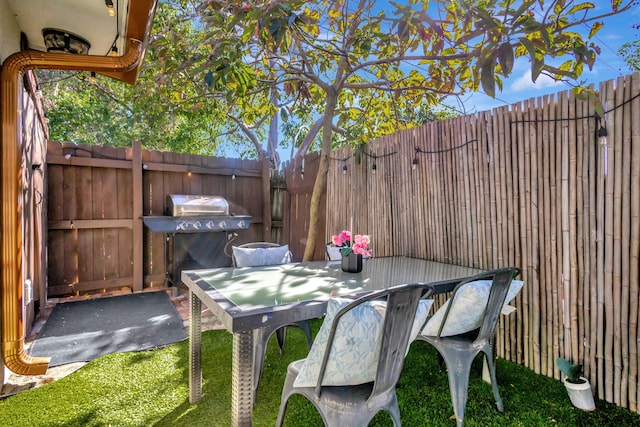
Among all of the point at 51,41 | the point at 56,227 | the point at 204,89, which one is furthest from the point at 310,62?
the point at 56,227

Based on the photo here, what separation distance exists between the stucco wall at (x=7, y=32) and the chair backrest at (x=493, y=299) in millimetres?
3392

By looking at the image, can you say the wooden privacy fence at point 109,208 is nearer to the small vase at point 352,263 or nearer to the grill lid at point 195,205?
the grill lid at point 195,205

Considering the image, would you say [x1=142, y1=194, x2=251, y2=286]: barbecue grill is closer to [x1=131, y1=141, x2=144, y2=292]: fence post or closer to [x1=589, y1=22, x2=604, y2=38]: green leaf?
[x1=131, y1=141, x2=144, y2=292]: fence post

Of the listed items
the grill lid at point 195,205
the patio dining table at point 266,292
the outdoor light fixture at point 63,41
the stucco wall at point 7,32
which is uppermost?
the outdoor light fixture at point 63,41

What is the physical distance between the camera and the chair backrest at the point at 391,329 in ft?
4.29

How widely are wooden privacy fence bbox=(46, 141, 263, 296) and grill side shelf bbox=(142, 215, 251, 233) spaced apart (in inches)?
19.0

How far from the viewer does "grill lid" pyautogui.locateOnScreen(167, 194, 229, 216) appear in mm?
4625

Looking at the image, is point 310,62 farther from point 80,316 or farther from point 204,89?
point 80,316

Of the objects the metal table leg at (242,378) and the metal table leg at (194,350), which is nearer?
the metal table leg at (242,378)

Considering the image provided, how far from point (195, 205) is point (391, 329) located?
4.03 m

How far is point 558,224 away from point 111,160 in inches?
206

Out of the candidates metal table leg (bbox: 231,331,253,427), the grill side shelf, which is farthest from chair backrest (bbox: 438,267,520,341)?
the grill side shelf

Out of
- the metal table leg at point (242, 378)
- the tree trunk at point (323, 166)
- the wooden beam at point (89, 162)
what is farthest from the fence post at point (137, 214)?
the metal table leg at point (242, 378)

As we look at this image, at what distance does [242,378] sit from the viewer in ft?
4.88
